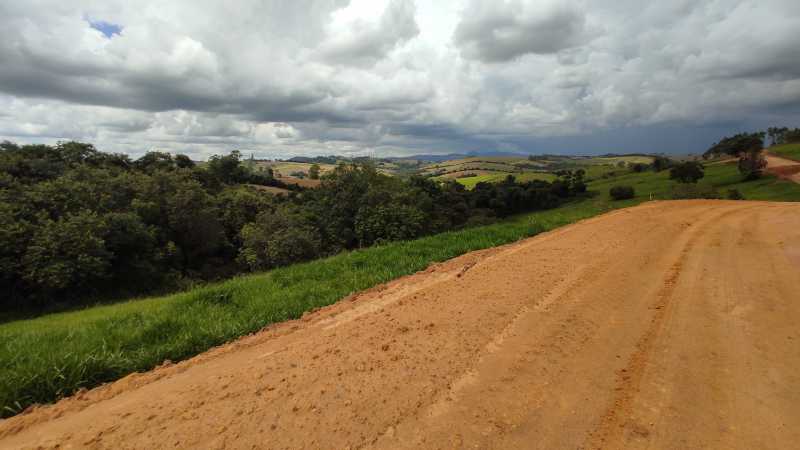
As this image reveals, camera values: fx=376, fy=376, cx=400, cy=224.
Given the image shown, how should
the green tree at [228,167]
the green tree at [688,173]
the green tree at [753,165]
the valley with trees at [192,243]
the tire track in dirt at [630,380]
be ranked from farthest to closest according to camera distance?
1. the green tree at [228,167]
2. the green tree at [688,173]
3. the green tree at [753,165]
4. the valley with trees at [192,243]
5. the tire track in dirt at [630,380]

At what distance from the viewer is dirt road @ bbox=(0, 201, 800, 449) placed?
2.87 metres

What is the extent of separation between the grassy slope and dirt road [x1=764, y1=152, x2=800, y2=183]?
190 feet

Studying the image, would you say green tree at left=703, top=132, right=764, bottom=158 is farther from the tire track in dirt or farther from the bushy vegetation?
the tire track in dirt

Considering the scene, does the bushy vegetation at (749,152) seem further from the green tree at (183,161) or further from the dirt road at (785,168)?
the green tree at (183,161)

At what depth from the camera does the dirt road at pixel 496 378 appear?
2.87 metres

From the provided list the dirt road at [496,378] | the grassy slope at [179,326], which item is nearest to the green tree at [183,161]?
the grassy slope at [179,326]

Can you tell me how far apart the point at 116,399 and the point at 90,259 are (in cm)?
2990

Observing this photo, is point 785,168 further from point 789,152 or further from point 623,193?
point 623,193

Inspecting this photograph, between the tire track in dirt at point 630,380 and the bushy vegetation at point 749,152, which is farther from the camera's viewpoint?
the bushy vegetation at point 749,152

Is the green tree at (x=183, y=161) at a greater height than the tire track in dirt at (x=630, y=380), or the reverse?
the green tree at (x=183, y=161)

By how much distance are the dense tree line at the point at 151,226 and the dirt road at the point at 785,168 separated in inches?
1449

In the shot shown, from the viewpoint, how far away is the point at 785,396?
321 cm

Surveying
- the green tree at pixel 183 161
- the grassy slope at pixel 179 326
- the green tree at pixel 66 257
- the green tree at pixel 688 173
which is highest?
the green tree at pixel 183 161

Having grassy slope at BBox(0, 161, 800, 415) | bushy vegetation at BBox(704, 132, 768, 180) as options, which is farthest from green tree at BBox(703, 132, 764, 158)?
grassy slope at BBox(0, 161, 800, 415)
